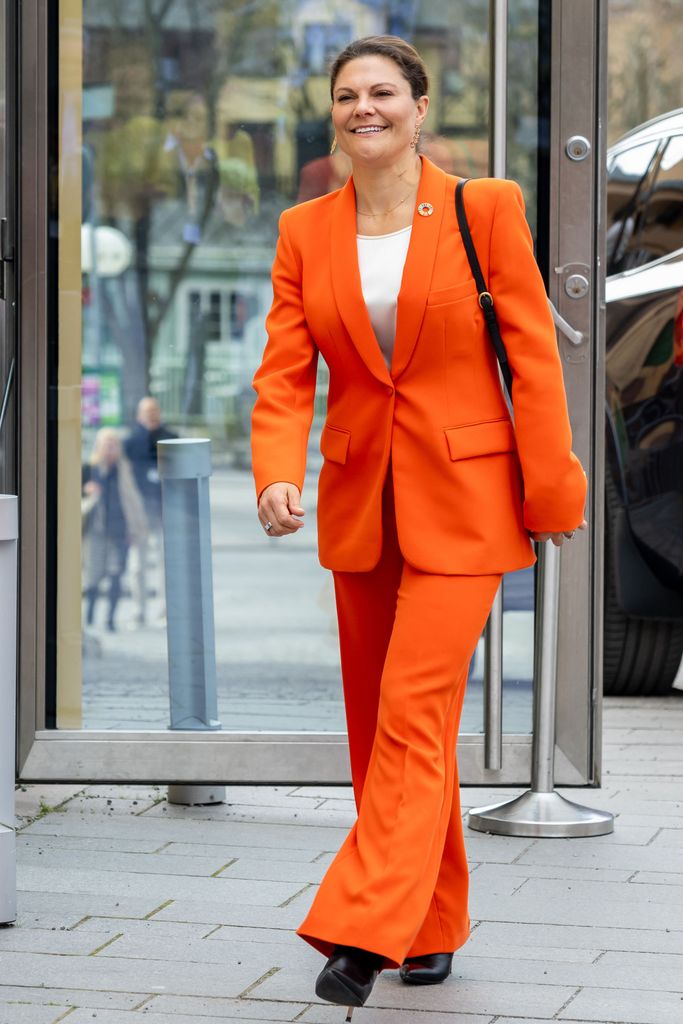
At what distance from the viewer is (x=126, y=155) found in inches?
222

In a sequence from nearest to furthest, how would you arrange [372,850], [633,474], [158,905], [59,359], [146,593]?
1. [372,850]
2. [158,905]
3. [59,359]
4. [146,593]
5. [633,474]

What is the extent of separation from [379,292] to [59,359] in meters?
2.06

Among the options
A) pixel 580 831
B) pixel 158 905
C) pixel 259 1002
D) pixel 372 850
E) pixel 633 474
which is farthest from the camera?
pixel 633 474

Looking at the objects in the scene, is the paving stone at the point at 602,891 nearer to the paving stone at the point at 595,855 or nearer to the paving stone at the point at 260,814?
the paving stone at the point at 595,855

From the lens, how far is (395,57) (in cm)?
348

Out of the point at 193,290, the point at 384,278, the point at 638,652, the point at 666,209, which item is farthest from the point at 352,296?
the point at 638,652

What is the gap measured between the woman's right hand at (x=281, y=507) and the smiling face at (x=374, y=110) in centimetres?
63

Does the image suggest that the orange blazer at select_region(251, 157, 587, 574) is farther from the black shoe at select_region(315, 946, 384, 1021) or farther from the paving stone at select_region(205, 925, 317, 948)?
the paving stone at select_region(205, 925, 317, 948)

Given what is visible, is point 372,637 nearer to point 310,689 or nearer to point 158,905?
point 158,905

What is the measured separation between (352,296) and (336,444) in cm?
28

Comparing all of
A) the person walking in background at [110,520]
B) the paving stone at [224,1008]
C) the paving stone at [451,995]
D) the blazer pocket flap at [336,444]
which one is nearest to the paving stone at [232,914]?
the paving stone at [451,995]

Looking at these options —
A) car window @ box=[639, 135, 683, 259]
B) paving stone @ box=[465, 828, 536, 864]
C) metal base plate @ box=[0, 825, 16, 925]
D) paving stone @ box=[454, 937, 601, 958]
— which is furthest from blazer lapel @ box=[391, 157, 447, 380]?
car window @ box=[639, 135, 683, 259]

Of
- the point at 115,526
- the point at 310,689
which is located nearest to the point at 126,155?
the point at 115,526

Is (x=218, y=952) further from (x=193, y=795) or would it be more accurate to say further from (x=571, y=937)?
(x=193, y=795)
